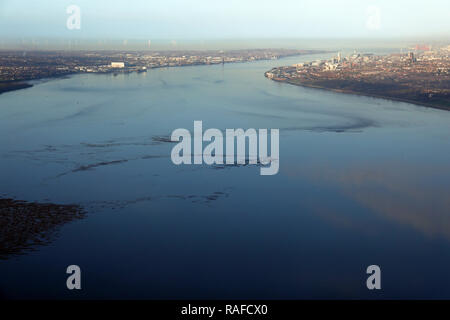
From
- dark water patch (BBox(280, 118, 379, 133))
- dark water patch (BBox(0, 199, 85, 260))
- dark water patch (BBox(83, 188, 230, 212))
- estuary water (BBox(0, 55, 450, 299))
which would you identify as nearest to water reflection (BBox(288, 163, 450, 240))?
estuary water (BBox(0, 55, 450, 299))

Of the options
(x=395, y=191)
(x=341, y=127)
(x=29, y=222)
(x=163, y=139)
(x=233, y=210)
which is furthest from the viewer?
(x=341, y=127)

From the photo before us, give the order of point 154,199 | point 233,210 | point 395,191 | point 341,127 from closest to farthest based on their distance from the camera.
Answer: point 233,210, point 154,199, point 395,191, point 341,127

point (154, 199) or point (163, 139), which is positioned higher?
point (163, 139)

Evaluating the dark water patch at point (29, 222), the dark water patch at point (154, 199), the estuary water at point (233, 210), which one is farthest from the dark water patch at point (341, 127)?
the dark water patch at point (29, 222)

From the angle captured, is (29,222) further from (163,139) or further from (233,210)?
(163,139)

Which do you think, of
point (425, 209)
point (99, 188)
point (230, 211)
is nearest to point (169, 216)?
point (230, 211)

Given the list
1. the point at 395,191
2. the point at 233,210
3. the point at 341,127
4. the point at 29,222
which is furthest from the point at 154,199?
the point at 341,127

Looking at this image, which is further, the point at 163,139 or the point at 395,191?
the point at 163,139
